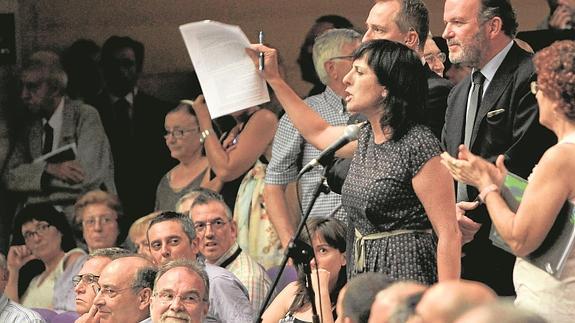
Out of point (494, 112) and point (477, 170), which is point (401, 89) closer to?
point (494, 112)

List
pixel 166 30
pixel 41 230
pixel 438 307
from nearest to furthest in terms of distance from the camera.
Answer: pixel 438 307, pixel 41 230, pixel 166 30

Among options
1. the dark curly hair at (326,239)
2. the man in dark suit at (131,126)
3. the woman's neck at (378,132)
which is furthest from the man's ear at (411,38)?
the man in dark suit at (131,126)

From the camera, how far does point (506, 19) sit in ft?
17.4

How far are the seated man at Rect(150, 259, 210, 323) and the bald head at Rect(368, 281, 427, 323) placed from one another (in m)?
1.75

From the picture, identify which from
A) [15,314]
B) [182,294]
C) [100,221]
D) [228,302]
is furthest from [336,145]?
[100,221]

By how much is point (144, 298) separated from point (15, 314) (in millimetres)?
926

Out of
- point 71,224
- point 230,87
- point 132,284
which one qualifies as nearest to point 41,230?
point 71,224

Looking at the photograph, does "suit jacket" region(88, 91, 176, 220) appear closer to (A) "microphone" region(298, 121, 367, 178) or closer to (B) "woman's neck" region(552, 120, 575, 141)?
(A) "microphone" region(298, 121, 367, 178)

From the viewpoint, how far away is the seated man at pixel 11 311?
6797 millimetres

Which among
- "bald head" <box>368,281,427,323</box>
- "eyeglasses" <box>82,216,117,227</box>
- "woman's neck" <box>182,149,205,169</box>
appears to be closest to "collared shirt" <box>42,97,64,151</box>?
"eyeglasses" <box>82,216,117,227</box>

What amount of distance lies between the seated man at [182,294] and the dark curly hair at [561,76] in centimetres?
184

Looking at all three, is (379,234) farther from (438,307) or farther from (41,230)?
(41,230)

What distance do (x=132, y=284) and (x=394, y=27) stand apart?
5.19 feet

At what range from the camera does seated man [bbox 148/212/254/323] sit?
623 cm
